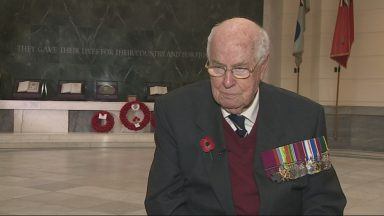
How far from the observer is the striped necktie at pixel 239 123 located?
214 cm

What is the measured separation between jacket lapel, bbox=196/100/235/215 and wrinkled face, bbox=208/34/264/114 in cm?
10

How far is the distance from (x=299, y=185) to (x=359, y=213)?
3212 mm

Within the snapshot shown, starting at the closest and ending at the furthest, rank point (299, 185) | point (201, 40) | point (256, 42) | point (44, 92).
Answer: point (256, 42) < point (299, 185) < point (44, 92) < point (201, 40)

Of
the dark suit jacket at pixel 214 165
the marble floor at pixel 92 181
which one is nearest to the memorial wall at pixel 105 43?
the marble floor at pixel 92 181

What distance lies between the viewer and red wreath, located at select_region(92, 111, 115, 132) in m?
11.3

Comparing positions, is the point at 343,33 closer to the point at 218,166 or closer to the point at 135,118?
the point at 135,118

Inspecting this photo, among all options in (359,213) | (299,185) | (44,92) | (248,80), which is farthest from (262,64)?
(44,92)

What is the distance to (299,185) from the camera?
211cm

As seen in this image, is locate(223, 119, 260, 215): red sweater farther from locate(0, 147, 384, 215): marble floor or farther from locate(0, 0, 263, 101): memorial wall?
locate(0, 0, 263, 101): memorial wall

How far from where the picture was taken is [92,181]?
21.6 feet

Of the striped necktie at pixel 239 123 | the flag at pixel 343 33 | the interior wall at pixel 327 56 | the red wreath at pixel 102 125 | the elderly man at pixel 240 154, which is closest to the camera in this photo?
the elderly man at pixel 240 154

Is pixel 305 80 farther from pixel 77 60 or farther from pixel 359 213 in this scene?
pixel 359 213

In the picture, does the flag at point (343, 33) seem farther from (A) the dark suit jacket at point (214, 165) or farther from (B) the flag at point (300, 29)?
(A) the dark suit jacket at point (214, 165)

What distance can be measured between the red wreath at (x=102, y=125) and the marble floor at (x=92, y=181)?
3.89 feet
